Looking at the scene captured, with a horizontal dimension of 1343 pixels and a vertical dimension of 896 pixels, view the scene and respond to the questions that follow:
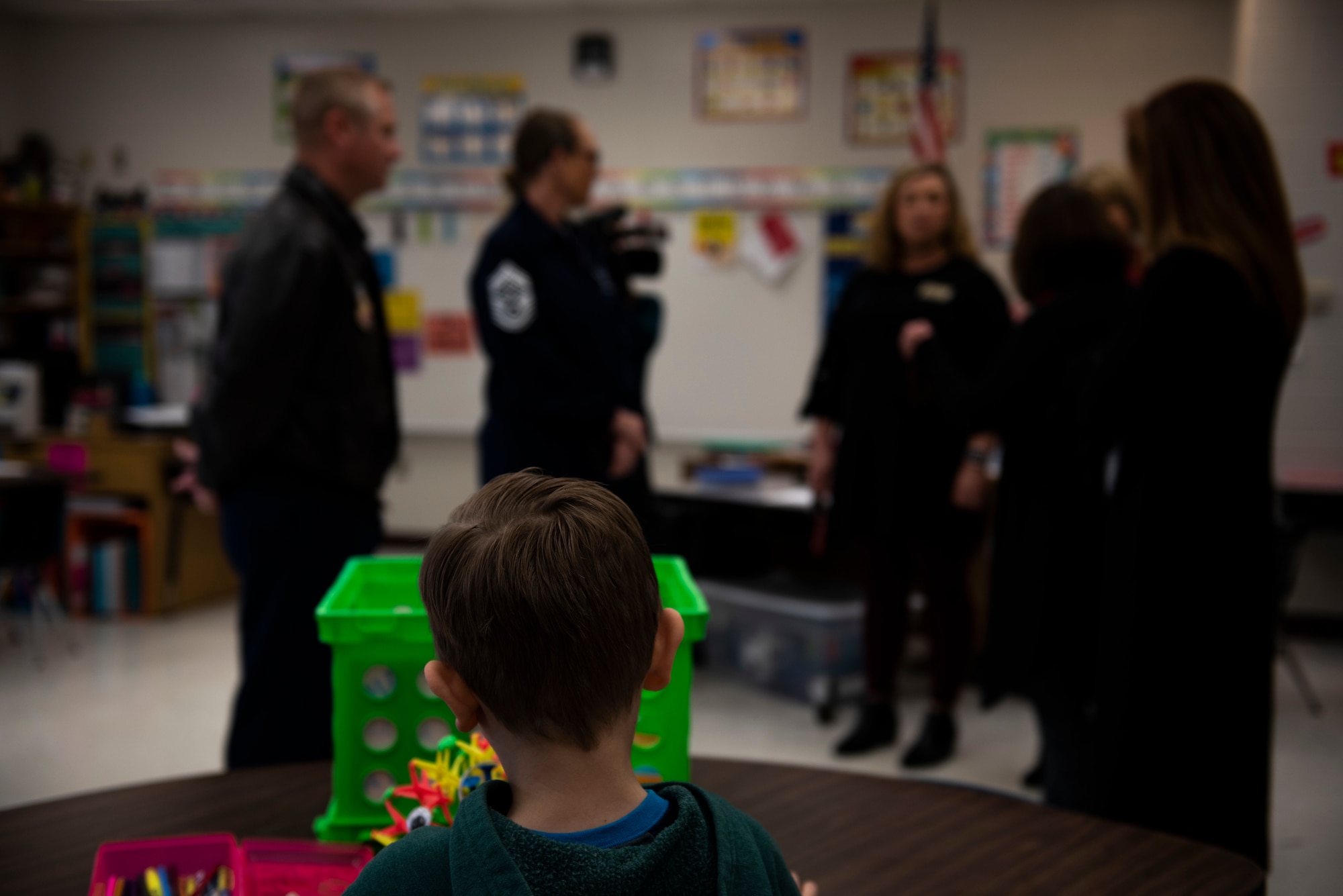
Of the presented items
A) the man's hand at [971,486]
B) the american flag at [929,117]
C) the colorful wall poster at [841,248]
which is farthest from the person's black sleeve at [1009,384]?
the colorful wall poster at [841,248]

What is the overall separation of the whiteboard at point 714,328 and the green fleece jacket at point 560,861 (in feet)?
16.6

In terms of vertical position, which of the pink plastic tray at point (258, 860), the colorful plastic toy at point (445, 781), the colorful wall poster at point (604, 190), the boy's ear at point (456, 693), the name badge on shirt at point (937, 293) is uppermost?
the colorful wall poster at point (604, 190)

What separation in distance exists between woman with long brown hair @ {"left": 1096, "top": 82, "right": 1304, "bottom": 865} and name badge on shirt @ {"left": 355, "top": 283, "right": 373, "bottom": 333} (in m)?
1.32

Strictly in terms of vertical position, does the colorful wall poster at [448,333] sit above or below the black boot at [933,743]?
above

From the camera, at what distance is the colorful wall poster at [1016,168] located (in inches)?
207

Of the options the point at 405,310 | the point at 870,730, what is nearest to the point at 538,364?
the point at 870,730

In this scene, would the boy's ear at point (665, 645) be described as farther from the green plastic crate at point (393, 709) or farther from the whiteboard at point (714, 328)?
the whiteboard at point (714, 328)

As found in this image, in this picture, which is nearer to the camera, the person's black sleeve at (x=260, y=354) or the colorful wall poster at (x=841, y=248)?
the person's black sleeve at (x=260, y=354)

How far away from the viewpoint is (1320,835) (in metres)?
2.45

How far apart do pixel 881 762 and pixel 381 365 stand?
5.70 feet

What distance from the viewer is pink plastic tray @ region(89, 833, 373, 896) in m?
0.74

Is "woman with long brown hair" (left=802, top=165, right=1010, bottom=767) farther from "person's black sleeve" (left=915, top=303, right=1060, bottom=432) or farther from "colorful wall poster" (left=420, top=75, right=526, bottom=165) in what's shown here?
"colorful wall poster" (left=420, top=75, right=526, bottom=165)

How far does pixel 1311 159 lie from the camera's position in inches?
164

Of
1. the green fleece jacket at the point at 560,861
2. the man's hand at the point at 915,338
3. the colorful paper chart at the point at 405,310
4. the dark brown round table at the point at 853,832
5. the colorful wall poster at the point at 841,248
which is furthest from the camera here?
the colorful paper chart at the point at 405,310
